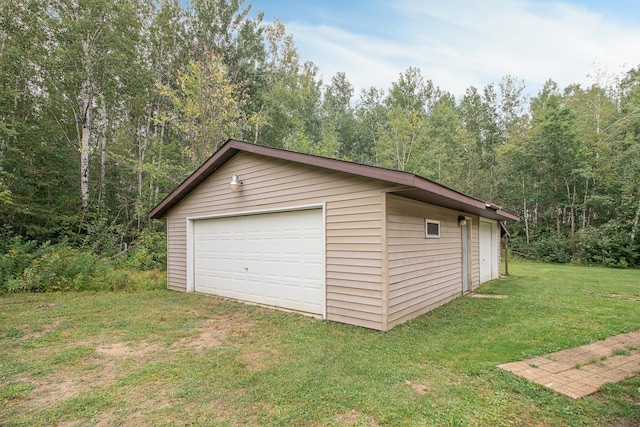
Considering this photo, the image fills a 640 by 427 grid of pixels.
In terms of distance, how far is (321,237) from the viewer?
545cm

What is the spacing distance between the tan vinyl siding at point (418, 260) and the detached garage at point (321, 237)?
0.02m

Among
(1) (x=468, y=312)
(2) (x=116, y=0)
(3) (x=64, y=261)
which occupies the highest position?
(2) (x=116, y=0)

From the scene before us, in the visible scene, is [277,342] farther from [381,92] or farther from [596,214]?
[381,92]

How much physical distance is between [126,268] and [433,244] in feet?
31.5

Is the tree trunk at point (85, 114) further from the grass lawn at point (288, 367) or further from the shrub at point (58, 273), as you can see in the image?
the grass lawn at point (288, 367)

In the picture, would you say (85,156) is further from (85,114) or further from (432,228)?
(432,228)

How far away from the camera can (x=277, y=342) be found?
4.19m

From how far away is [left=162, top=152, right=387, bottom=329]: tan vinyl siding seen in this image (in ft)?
15.4

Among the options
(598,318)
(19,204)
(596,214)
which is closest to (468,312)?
(598,318)

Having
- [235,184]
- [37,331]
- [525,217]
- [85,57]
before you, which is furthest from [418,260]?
[525,217]

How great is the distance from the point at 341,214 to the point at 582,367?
3.44 meters

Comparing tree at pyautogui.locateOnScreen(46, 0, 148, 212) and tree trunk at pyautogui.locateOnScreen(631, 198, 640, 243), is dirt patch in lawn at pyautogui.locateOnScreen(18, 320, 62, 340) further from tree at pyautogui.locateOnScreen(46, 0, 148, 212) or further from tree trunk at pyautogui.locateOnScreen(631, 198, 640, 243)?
tree trunk at pyautogui.locateOnScreen(631, 198, 640, 243)

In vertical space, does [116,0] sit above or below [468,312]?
above

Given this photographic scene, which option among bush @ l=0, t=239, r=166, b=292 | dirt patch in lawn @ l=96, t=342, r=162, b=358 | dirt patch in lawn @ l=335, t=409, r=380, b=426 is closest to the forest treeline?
bush @ l=0, t=239, r=166, b=292
